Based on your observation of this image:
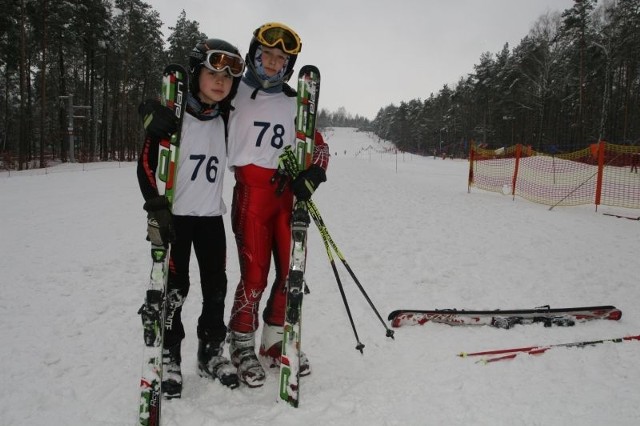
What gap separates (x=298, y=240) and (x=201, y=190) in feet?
2.52

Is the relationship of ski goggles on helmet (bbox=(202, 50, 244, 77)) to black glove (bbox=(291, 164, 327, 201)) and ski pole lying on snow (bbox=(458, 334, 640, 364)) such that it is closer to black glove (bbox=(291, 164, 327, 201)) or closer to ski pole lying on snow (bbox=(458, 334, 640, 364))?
black glove (bbox=(291, 164, 327, 201))

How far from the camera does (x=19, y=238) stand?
696 cm

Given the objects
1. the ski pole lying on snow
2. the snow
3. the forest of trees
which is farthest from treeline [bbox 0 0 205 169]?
the ski pole lying on snow

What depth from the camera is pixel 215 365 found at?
2906mm

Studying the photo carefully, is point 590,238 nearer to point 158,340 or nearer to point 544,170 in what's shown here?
point 158,340

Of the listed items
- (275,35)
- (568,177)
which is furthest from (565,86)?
(275,35)

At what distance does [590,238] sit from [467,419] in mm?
7001

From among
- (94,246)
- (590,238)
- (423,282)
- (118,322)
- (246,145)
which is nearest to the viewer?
(246,145)

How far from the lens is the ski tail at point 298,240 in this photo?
2.66m

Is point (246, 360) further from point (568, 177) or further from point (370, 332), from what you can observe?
point (568, 177)

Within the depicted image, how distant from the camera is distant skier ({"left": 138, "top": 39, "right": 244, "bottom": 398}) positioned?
263 centimetres

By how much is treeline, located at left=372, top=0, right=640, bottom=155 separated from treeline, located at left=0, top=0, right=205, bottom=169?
110ft

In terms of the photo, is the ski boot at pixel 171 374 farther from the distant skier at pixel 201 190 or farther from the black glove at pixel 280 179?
the black glove at pixel 280 179

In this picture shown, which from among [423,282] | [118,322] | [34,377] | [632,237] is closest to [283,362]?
[34,377]
